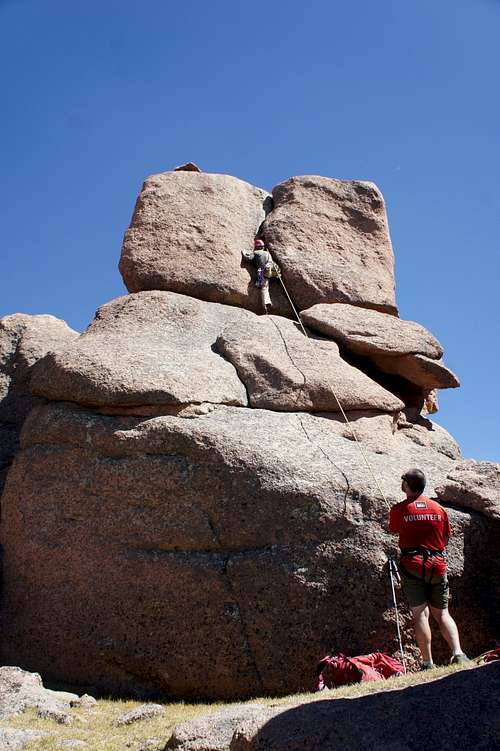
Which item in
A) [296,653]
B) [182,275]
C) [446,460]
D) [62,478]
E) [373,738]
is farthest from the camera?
[182,275]

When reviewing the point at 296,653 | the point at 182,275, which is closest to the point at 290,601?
the point at 296,653

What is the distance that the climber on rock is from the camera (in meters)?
13.5

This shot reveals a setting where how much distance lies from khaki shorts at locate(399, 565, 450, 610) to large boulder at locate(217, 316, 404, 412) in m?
3.46

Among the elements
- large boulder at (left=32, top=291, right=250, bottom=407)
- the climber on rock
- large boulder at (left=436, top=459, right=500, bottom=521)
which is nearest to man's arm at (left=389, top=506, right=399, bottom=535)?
large boulder at (left=436, top=459, right=500, bottom=521)

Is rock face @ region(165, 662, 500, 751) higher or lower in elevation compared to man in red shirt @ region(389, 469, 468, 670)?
lower

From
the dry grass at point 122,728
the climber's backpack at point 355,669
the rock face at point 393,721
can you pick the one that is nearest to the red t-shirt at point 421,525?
the climber's backpack at point 355,669

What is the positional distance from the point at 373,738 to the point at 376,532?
14.7 ft

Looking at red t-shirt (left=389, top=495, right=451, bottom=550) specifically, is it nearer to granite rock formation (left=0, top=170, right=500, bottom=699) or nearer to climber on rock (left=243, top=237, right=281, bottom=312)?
granite rock formation (left=0, top=170, right=500, bottom=699)

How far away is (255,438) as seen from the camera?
967 centimetres

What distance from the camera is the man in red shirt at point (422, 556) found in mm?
7930

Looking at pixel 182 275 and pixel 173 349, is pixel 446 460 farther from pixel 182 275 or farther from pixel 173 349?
pixel 182 275

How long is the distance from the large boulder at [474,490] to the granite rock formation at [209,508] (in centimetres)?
5

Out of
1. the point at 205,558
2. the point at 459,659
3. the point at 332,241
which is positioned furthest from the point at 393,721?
the point at 332,241

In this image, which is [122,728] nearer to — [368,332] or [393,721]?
[393,721]
